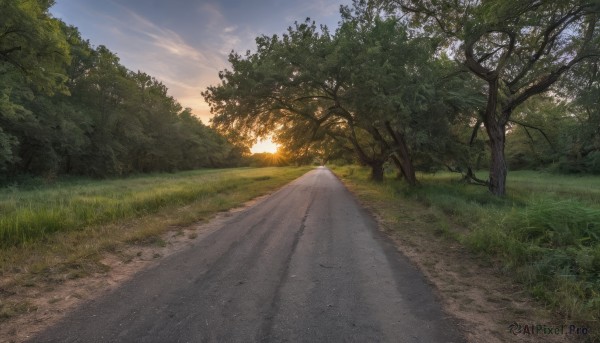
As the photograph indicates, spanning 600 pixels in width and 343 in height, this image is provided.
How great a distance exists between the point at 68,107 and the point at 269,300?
33597mm

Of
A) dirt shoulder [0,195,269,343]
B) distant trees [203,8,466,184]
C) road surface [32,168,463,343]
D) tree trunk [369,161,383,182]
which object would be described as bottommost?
dirt shoulder [0,195,269,343]

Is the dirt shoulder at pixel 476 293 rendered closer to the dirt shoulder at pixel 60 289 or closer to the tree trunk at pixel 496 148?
the dirt shoulder at pixel 60 289

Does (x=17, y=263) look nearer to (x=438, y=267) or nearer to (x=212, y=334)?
(x=212, y=334)

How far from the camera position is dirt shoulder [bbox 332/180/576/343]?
11.4 ft

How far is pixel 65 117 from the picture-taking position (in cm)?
2844

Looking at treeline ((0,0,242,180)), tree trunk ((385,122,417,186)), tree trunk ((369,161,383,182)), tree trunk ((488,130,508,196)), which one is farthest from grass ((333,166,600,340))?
tree trunk ((369,161,383,182))

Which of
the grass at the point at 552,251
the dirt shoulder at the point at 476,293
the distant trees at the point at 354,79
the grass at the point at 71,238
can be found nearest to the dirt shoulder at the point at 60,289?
the grass at the point at 71,238

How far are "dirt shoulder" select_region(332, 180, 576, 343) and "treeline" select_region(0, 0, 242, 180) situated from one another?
17.2 metres

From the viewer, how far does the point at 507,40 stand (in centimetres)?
1378

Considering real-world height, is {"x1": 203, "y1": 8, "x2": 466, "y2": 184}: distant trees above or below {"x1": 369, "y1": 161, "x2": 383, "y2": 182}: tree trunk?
above

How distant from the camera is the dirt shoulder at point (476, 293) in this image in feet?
11.4

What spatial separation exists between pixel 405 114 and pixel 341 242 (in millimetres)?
7957

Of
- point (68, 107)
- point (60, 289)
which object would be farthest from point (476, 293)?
point (68, 107)

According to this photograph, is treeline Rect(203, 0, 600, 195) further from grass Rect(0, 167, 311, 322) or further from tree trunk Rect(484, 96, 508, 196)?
grass Rect(0, 167, 311, 322)
